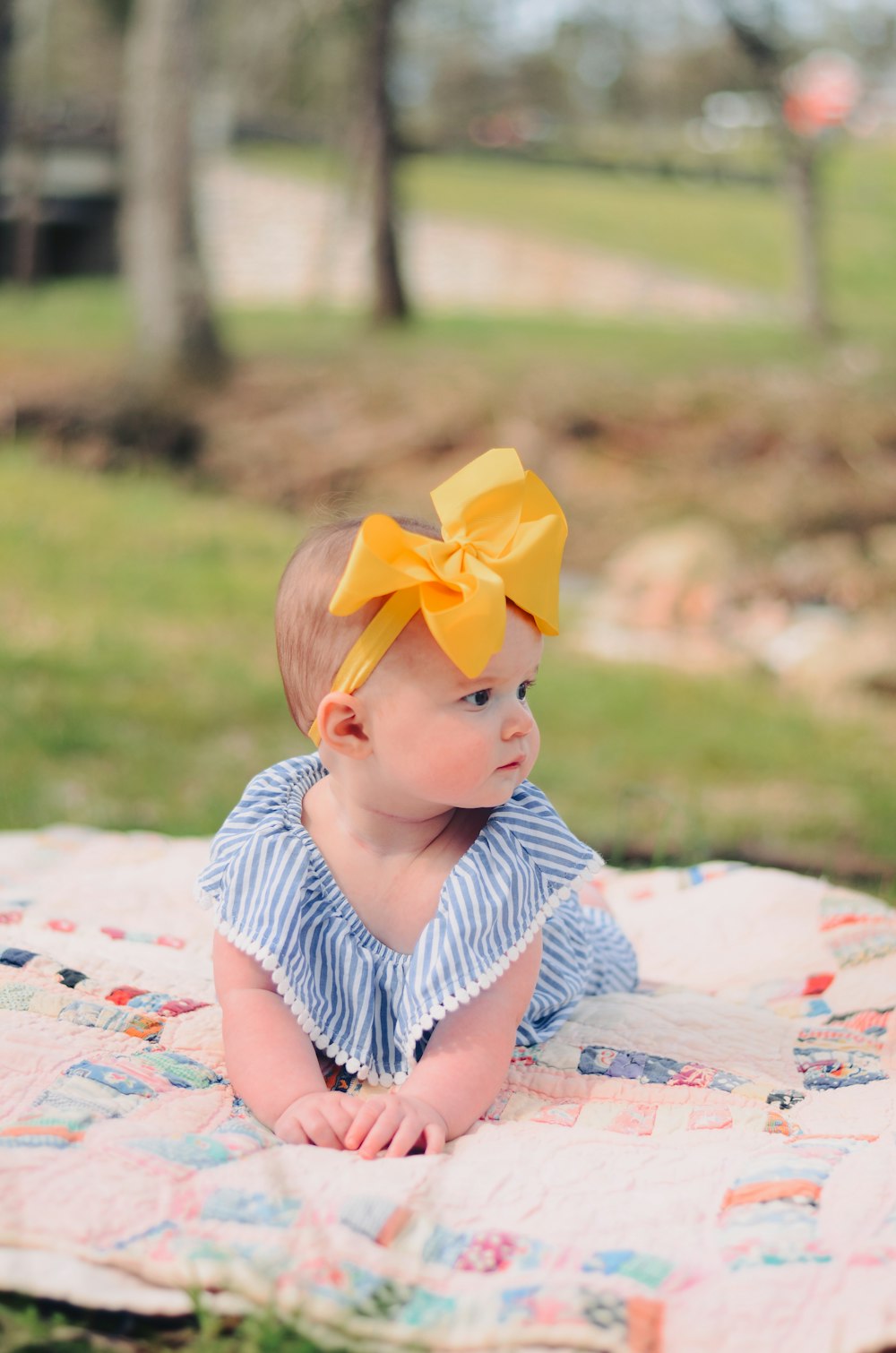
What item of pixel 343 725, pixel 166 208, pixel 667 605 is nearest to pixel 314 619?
pixel 343 725

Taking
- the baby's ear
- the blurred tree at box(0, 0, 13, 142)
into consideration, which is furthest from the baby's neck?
the blurred tree at box(0, 0, 13, 142)

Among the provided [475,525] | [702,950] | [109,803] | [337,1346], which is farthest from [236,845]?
[109,803]

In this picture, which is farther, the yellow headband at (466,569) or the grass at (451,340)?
the grass at (451,340)

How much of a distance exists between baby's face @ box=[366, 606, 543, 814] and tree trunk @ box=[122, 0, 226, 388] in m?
7.19

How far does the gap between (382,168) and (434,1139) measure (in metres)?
9.68

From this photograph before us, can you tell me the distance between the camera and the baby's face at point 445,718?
5.59 feet

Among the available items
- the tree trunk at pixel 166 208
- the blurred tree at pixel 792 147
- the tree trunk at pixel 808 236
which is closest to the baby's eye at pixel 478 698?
the tree trunk at pixel 166 208

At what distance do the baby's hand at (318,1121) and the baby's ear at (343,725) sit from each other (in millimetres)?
406

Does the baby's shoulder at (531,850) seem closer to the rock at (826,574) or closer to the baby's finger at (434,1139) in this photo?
the baby's finger at (434,1139)

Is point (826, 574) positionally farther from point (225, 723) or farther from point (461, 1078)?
point (461, 1078)

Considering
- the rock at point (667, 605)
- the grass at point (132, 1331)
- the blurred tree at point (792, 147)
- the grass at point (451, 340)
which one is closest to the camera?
the grass at point (132, 1331)

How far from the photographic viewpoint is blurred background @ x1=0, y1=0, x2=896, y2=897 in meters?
4.59

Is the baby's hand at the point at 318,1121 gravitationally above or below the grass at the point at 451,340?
above

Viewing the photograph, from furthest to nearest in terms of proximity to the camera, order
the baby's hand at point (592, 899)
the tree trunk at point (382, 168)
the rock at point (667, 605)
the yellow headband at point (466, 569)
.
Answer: the tree trunk at point (382, 168)
the rock at point (667, 605)
the baby's hand at point (592, 899)
the yellow headband at point (466, 569)
